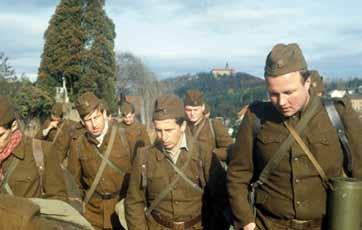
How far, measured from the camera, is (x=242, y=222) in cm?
516

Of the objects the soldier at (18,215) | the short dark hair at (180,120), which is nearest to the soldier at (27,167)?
the short dark hair at (180,120)

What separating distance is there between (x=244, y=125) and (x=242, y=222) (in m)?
0.79

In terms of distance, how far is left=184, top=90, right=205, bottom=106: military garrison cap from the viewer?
10.6 m

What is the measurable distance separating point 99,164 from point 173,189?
2.12m

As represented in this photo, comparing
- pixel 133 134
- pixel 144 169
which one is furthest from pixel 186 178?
pixel 133 134

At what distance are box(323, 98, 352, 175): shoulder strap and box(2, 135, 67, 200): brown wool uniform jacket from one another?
2600mm

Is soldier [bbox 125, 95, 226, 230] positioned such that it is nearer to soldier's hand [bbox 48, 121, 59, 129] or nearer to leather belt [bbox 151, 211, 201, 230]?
leather belt [bbox 151, 211, 201, 230]

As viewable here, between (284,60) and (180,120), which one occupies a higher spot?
(284,60)

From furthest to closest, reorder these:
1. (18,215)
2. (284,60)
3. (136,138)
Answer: (136,138) → (284,60) → (18,215)

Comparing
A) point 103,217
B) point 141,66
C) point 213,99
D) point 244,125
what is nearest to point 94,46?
point 141,66

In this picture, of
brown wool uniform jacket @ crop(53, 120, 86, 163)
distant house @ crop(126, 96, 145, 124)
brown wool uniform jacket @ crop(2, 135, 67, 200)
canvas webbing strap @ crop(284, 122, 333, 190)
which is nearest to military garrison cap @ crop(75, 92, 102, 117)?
brown wool uniform jacket @ crop(2, 135, 67, 200)

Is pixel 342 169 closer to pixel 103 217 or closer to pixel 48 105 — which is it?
pixel 103 217

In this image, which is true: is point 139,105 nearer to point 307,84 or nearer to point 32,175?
point 32,175

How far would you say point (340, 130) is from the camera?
4914mm
